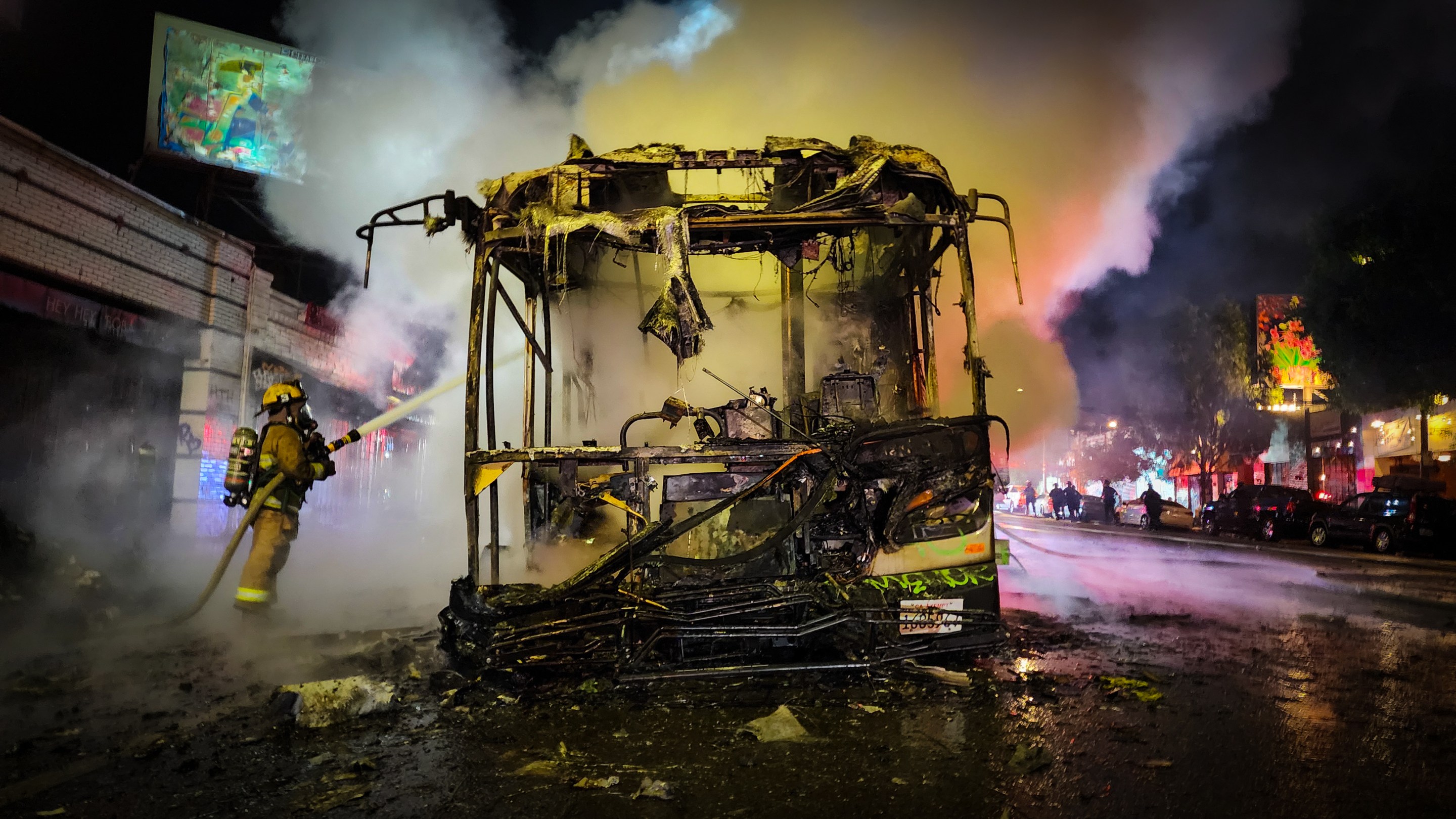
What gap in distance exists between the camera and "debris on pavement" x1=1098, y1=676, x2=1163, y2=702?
12.6 feet

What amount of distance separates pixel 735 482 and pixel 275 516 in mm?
4408

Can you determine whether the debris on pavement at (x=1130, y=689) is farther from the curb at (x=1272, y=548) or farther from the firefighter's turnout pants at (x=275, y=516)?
the curb at (x=1272, y=548)

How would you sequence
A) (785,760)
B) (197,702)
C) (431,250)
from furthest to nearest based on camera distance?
1. (431,250)
2. (197,702)
3. (785,760)

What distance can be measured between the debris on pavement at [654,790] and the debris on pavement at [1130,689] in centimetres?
267

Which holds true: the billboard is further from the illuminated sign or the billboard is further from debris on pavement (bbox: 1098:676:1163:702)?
the illuminated sign

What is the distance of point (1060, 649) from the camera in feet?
16.4

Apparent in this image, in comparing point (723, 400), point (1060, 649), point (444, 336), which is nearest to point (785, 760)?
point (1060, 649)

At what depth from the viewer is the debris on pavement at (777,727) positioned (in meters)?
3.24

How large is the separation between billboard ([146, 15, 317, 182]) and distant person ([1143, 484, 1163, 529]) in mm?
26292

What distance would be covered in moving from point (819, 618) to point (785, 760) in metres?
1.18

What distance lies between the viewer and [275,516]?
246 inches

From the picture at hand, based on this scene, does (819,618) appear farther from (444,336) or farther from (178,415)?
(444,336)

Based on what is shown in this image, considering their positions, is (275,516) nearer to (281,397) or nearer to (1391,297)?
(281,397)

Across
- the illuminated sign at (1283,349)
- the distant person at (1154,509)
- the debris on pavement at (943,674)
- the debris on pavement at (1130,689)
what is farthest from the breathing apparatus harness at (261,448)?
the illuminated sign at (1283,349)
